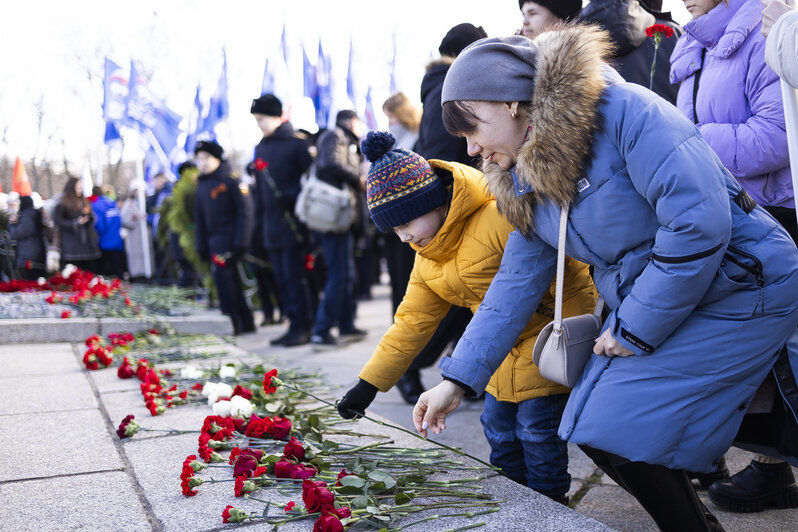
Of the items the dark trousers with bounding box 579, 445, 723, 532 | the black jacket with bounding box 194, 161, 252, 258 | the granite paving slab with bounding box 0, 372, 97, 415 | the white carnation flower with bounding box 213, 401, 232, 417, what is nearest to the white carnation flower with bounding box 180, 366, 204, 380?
the granite paving slab with bounding box 0, 372, 97, 415

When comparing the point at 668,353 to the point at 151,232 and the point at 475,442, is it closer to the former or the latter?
the point at 475,442

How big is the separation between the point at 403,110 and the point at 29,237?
8.73 metres

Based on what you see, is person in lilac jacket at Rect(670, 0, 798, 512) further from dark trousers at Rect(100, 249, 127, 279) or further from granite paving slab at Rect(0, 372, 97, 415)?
dark trousers at Rect(100, 249, 127, 279)

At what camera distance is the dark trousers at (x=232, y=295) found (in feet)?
27.3

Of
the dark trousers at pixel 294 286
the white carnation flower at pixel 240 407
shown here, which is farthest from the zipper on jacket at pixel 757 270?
the dark trousers at pixel 294 286


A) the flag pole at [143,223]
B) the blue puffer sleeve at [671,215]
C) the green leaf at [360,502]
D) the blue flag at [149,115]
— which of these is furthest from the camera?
the flag pole at [143,223]

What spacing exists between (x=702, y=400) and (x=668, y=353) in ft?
0.46

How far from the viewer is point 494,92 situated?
206 centimetres

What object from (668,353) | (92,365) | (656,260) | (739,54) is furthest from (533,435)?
(92,365)

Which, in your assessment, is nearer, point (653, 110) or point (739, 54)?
point (653, 110)

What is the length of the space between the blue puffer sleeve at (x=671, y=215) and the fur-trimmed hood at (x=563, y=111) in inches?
4.0

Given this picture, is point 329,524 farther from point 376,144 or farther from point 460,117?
point 376,144

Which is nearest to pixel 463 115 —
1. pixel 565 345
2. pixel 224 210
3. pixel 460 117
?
pixel 460 117

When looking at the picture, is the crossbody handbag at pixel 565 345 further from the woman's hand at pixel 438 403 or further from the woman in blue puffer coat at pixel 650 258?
the woman's hand at pixel 438 403
